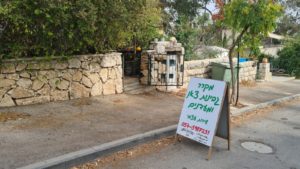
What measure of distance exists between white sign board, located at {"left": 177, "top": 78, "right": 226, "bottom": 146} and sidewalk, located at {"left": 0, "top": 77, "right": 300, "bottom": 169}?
2.65ft

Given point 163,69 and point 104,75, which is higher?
point 163,69

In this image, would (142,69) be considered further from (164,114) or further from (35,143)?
(35,143)

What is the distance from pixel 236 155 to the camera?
4668mm

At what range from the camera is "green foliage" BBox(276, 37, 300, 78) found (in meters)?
14.9

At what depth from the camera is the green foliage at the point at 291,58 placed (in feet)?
→ 48.8

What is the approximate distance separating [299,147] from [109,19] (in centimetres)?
476

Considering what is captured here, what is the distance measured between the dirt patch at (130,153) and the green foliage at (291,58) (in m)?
11.9

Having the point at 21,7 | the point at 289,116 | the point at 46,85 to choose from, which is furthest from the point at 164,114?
the point at 21,7

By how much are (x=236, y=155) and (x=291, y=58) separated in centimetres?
1228

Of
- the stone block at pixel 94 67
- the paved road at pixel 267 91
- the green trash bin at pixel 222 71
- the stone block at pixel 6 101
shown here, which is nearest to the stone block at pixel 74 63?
the stone block at pixel 94 67

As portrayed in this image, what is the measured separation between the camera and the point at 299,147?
5.15 meters

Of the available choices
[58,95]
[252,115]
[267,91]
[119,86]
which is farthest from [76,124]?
→ [267,91]

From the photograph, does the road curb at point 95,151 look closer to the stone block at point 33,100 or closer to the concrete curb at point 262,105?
the concrete curb at point 262,105

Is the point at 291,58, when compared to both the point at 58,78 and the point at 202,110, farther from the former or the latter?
the point at 58,78
